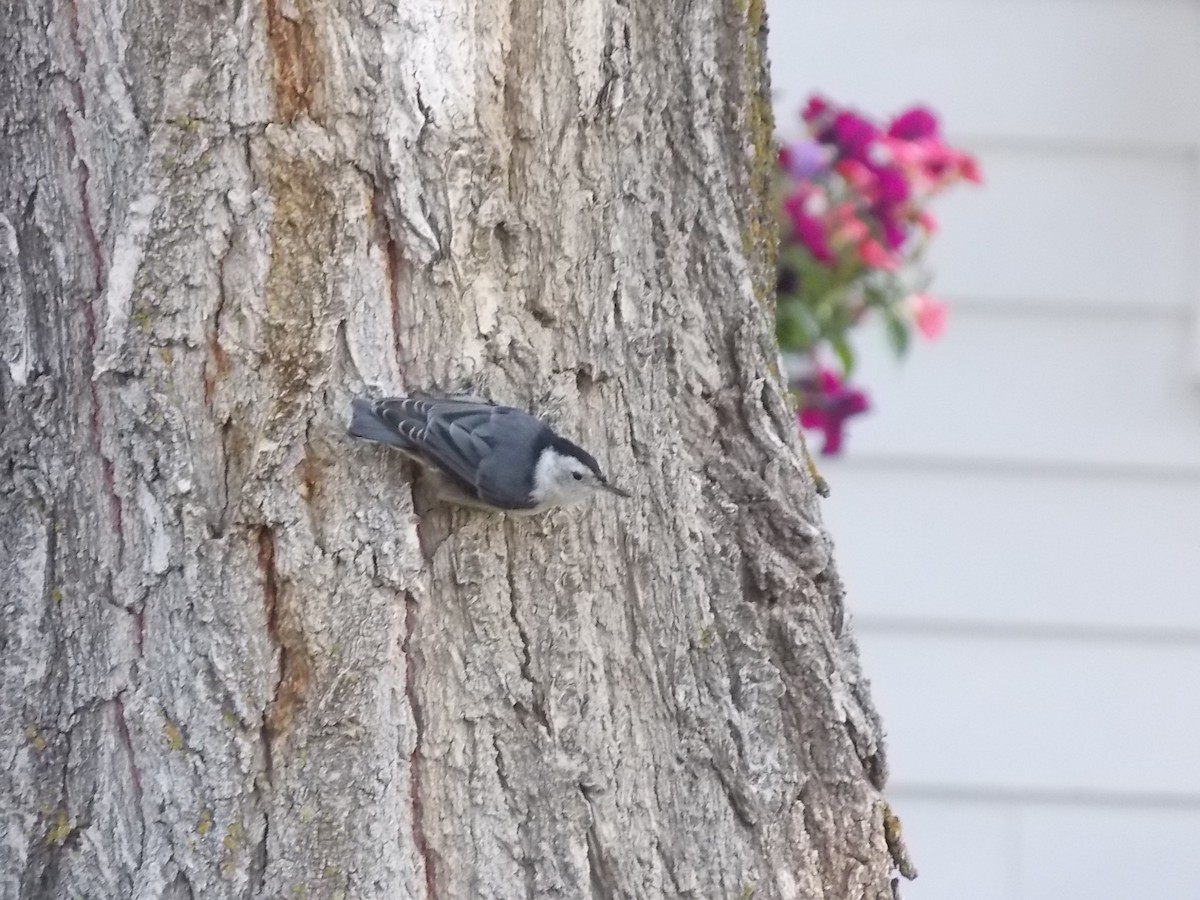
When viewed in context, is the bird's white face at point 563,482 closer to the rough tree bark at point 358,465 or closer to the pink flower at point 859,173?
the rough tree bark at point 358,465

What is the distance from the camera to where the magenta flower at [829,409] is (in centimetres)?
255

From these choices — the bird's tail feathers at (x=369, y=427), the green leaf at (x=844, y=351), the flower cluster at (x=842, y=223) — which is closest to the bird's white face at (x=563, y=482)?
the bird's tail feathers at (x=369, y=427)

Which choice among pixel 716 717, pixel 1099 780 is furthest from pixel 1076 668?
pixel 716 717

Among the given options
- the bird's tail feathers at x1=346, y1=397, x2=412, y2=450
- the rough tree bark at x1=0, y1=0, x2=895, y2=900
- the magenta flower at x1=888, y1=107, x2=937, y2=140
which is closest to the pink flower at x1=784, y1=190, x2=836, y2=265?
the magenta flower at x1=888, y1=107, x2=937, y2=140

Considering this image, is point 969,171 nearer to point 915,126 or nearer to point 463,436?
point 915,126

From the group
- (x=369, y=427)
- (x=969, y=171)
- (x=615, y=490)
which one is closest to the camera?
(x=369, y=427)

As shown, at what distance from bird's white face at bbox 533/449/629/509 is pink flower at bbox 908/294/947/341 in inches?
57.3

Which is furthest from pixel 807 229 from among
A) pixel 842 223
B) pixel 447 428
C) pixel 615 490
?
pixel 447 428

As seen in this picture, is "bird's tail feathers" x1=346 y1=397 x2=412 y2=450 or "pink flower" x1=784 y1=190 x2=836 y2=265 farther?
"pink flower" x1=784 y1=190 x2=836 y2=265

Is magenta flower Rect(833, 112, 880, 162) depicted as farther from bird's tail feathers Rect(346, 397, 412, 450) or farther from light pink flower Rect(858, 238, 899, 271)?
bird's tail feathers Rect(346, 397, 412, 450)

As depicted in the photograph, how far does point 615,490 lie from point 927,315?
4.76 feet

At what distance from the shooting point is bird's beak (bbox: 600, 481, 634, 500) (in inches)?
55.1

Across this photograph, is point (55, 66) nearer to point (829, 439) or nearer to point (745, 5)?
point (745, 5)

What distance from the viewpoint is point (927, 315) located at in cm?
266
